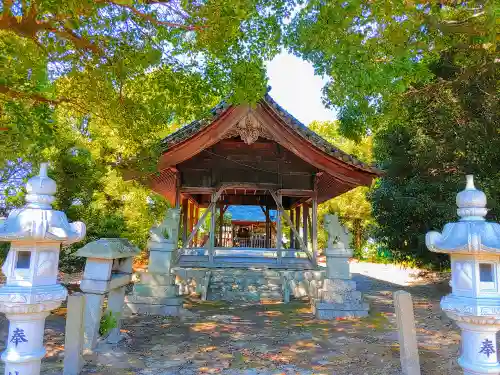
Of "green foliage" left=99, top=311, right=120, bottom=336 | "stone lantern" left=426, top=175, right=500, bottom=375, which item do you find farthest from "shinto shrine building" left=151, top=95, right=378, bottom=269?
"stone lantern" left=426, top=175, right=500, bottom=375

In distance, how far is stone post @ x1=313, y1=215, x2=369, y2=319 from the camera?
7.41 m

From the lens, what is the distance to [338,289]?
24.6 ft

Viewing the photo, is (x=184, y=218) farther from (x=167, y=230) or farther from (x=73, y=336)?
(x=73, y=336)

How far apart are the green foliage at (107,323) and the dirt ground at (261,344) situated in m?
0.20

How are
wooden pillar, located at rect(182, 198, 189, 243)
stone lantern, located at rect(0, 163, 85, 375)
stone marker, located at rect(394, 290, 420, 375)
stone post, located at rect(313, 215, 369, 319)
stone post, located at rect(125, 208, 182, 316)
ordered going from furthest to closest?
wooden pillar, located at rect(182, 198, 189, 243) → stone post, located at rect(313, 215, 369, 319) → stone post, located at rect(125, 208, 182, 316) → stone marker, located at rect(394, 290, 420, 375) → stone lantern, located at rect(0, 163, 85, 375)

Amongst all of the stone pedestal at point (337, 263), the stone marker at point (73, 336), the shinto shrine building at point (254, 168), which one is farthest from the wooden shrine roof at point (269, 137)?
the stone marker at point (73, 336)

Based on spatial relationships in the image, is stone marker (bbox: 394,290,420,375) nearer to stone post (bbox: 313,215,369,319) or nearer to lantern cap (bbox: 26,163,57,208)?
stone post (bbox: 313,215,369,319)

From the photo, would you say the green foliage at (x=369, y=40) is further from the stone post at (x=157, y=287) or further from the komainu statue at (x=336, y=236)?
the stone post at (x=157, y=287)

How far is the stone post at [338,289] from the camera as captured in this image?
24.3 feet

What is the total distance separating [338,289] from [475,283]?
4.55 meters

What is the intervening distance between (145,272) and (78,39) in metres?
4.41

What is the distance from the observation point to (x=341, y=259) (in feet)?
25.3

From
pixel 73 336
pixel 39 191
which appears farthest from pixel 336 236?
pixel 39 191

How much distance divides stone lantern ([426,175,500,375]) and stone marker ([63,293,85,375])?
374 cm
